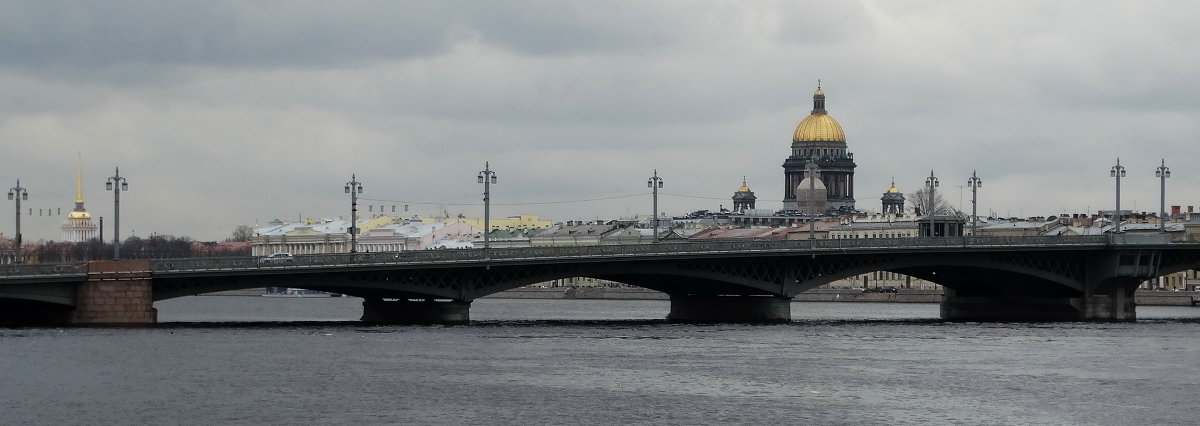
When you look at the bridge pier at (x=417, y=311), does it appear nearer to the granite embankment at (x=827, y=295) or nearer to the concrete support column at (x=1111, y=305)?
the concrete support column at (x=1111, y=305)

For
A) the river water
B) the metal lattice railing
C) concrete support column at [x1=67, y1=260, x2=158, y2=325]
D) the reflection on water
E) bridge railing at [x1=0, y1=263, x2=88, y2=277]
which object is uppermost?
the metal lattice railing

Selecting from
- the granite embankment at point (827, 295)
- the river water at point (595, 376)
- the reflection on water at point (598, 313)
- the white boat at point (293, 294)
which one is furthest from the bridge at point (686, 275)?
the white boat at point (293, 294)

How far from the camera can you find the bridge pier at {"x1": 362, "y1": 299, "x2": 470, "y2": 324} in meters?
75.4

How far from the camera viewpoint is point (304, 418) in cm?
4122

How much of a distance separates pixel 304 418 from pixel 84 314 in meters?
27.5

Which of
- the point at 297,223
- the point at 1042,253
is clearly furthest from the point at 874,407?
the point at 297,223

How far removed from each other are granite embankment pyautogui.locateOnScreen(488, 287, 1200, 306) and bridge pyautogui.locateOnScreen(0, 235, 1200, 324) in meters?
25.7

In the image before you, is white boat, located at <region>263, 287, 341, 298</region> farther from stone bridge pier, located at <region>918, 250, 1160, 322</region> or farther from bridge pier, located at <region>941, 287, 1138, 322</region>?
stone bridge pier, located at <region>918, 250, 1160, 322</region>

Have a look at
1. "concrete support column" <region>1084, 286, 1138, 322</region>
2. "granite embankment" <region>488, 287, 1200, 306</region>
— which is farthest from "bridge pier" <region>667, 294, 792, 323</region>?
"granite embankment" <region>488, 287, 1200, 306</region>

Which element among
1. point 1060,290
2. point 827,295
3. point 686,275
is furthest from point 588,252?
point 827,295

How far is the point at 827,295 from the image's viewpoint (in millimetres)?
127125

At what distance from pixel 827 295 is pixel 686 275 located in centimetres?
5198

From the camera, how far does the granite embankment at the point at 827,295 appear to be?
11200 centimetres

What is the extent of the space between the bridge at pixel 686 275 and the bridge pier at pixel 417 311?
45mm
